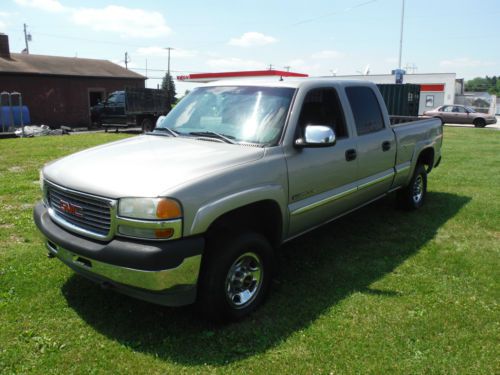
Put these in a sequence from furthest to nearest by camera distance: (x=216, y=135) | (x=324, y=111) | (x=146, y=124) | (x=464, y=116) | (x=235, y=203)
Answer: (x=464, y=116), (x=146, y=124), (x=324, y=111), (x=216, y=135), (x=235, y=203)

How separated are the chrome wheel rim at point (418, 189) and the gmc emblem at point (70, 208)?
5.04m

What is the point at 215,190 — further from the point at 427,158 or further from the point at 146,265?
the point at 427,158

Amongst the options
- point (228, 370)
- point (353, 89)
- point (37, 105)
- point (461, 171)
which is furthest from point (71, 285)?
point (37, 105)

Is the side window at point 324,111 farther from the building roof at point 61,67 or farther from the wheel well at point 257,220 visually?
the building roof at point 61,67

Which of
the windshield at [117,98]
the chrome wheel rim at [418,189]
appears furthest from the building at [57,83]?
the chrome wheel rim at [418,189]

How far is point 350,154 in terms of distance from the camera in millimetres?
4547

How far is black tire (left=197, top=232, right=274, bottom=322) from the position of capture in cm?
314

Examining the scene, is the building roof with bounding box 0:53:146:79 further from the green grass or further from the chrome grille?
the chrome grille

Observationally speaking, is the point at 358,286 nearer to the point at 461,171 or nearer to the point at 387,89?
the point at 461,171

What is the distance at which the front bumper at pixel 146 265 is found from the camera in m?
2.81

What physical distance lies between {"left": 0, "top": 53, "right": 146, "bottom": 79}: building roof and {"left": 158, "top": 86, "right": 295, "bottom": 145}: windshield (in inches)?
1029

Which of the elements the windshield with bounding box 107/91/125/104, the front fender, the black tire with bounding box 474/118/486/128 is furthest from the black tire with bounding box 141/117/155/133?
the black tire with bounding box 474/118/486/128

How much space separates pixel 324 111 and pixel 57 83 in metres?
28.6

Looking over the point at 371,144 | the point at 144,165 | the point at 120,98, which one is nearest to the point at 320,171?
the point at 371,144
